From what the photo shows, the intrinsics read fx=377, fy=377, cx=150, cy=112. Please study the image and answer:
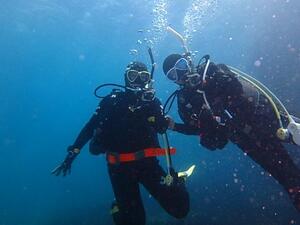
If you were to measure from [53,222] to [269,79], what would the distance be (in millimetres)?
14445

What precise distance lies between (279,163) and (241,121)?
2.77 ft

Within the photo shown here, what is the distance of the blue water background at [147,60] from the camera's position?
15.9 metres

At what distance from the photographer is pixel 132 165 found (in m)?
6.82

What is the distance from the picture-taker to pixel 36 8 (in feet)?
86.4

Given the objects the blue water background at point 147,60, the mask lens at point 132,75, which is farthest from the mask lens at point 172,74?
the blue water background at point 147,60

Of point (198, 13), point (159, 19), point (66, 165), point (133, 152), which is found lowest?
point (159, 19)

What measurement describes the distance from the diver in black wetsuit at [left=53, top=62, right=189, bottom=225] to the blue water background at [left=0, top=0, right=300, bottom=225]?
2586 millimetres

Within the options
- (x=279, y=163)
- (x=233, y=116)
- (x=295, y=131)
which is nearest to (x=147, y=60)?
(x=233, y=116)

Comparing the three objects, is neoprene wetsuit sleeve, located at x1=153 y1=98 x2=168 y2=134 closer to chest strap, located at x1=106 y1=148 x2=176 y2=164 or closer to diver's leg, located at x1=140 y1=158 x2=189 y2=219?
chest strap, located at x1=106 y1=148 x2=176 y2=164

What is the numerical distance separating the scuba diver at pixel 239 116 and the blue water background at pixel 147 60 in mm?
852

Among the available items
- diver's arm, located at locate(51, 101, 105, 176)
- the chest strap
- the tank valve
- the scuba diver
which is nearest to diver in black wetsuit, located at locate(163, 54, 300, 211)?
the scuba diver

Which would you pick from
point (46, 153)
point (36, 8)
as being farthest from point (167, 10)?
point (46, 153)

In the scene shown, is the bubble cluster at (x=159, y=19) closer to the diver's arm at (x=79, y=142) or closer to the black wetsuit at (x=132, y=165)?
the diver's arm at (x=79, y=142)

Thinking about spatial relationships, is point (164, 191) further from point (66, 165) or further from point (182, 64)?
point (182, 64)
